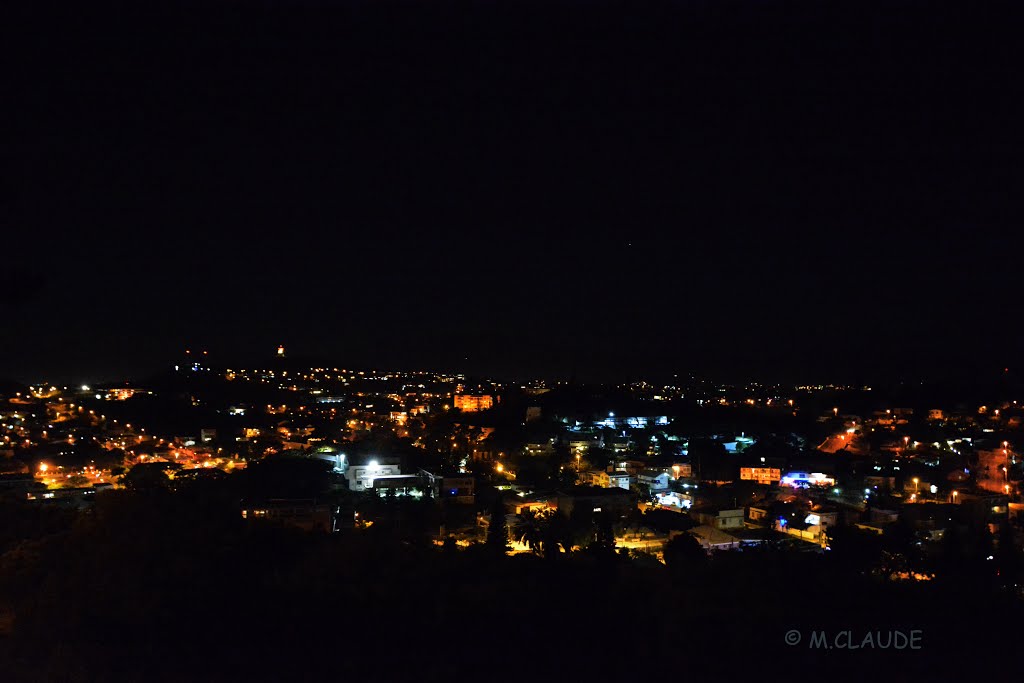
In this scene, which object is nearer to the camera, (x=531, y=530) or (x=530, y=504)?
(x=531, y=530)

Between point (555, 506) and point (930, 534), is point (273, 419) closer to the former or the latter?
point (555, 506)

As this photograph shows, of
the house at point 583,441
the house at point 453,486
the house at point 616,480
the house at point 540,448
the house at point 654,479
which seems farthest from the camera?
the house at point 583,441

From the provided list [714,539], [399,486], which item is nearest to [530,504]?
[399,486]

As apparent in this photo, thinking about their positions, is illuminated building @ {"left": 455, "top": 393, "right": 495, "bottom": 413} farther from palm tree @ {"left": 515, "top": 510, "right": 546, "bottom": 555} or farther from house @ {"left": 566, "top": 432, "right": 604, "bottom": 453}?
palm tree @ {"left": 515, "top": 510, "right": 546, "bottom": 555}

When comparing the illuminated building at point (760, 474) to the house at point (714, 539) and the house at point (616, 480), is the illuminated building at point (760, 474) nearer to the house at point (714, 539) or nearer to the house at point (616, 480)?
the house at point (616, 480)

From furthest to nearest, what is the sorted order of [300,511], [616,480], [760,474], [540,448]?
[540,448] → [760,474] → [616,480] → [300,511]

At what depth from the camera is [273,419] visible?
66.8ft

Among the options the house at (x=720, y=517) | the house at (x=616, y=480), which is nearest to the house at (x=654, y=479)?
the house at (x=616, y=480)

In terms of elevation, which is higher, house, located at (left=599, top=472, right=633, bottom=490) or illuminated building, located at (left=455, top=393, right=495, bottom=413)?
illuminated building, located at (left=455, top=393, right=495, bottom=413)

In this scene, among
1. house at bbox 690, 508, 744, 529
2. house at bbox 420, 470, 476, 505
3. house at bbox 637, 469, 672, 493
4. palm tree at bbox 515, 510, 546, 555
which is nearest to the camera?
palm tree at bbox 515, 510, 546, 555

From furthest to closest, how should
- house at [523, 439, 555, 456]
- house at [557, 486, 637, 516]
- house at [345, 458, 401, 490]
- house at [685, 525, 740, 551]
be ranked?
house at [523, 439, 555, 456] < house at [345, 458, 401, 490] < house at [557, 486, 637, 516] < house at [685, 525, 740, 551]

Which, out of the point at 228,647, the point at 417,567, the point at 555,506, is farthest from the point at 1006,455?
the point at 228,647

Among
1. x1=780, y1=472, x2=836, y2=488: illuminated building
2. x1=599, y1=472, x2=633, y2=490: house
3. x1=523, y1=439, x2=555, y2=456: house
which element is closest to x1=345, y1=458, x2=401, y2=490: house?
x1=523, y1=439, x2=555, y2=456: house

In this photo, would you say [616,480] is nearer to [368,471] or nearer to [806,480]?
[806,480]
